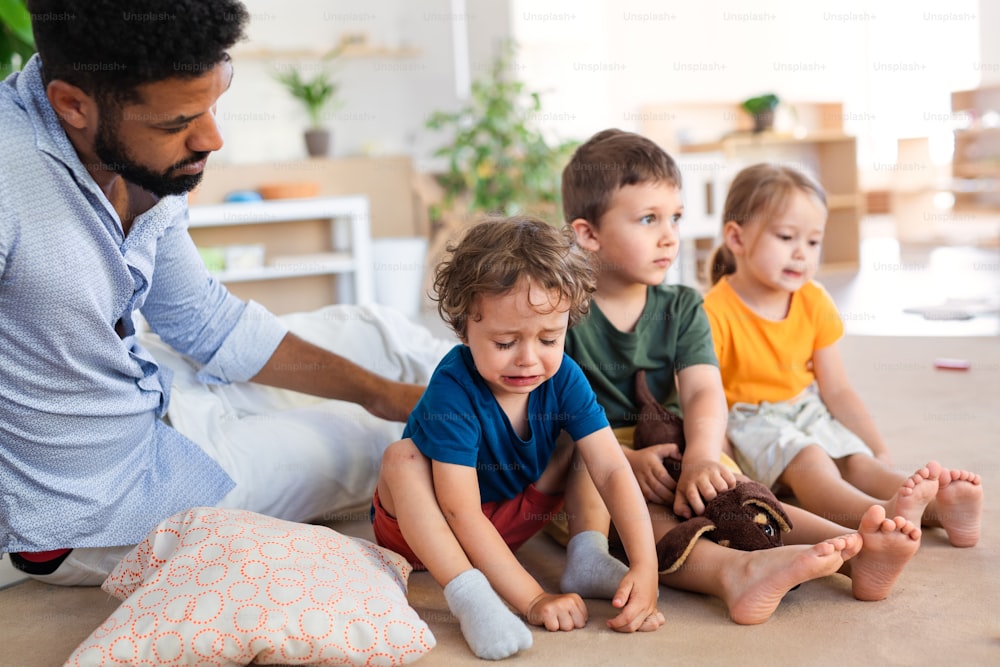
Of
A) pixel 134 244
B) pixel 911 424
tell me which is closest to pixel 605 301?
pixel 134 244

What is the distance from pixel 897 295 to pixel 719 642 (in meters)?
3.38

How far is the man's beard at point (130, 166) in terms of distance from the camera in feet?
4.15

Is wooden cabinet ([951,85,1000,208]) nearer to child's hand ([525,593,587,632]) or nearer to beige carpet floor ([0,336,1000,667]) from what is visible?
beige carpet floor ([0,336,1000,667])

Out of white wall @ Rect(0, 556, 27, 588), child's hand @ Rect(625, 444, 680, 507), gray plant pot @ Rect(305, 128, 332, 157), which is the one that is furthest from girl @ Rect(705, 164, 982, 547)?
gray plant pot @ Rect(305, 128, 332, 157)

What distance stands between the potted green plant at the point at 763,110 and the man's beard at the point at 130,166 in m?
4.52

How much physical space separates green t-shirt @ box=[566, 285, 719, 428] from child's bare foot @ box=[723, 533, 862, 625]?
1.42 feet

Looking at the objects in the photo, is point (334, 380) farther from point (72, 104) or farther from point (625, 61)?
point (625, 61)

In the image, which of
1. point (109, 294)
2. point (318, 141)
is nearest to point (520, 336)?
point (109, 294)

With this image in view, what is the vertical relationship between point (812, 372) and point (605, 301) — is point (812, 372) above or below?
below

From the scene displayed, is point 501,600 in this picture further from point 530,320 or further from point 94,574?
point 94,574

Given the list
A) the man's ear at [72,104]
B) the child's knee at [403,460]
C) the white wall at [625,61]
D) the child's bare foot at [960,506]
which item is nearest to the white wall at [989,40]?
the white wall at [625,61]

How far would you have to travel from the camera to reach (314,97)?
4.77 m

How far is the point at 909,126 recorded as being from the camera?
24.9 ft

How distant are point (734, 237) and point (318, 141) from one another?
3.22 metres
